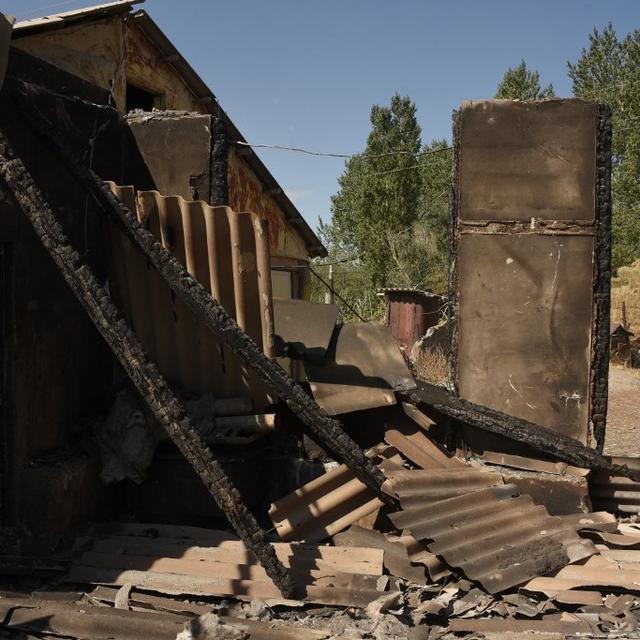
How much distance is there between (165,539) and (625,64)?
36.4 metres

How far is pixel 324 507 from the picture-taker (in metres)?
4.00

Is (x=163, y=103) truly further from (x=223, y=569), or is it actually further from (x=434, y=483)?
(x=223, y=569)

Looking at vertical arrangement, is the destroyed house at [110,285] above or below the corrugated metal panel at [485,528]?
above

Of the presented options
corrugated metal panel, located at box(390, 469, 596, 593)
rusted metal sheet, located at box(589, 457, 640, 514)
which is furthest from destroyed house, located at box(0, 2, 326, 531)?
rusted metal sheet, located at box(589, 457, 640, 514)

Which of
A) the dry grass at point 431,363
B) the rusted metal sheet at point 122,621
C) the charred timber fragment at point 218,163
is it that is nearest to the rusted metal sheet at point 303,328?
the charred timber fragment at point 218,163

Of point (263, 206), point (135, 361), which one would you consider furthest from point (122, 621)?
point (263, 206)

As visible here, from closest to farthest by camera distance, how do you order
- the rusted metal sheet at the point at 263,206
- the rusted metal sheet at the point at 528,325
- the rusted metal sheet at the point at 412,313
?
the rusted metal sheet at the point at 528,325
the rusted metal sheet at the point at 263,206
the rusted metal sheet at the point at 412,313

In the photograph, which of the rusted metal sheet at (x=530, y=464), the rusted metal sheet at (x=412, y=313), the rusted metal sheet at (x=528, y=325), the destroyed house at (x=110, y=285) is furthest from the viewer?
the rusted metal sheet at (x=412, y=313)

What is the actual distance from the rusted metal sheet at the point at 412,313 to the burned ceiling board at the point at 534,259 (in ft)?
40.5

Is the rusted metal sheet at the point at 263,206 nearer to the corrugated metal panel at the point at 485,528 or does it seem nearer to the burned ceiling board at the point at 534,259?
the burned ceiling board at the point at 534,259

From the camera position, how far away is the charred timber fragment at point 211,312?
3820mm

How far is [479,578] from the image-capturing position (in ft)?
11.3

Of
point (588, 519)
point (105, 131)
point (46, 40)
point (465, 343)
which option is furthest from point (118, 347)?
point (46, 40)

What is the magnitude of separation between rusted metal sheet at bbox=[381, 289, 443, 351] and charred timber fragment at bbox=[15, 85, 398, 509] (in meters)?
13.5
